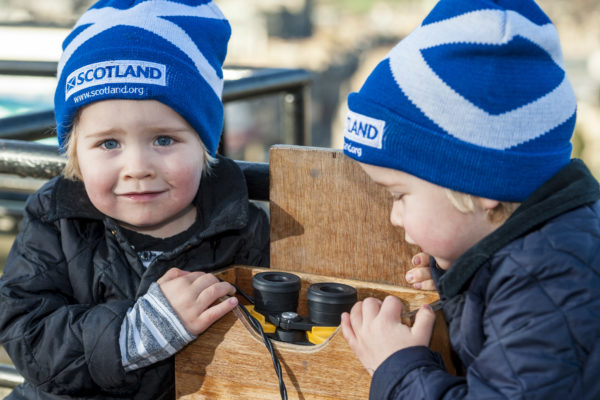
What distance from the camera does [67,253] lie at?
65.6 inches

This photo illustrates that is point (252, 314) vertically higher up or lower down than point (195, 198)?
lower down

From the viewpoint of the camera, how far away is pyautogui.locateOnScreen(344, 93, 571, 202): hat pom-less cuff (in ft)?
4.00

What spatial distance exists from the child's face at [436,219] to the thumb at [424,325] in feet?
0.38

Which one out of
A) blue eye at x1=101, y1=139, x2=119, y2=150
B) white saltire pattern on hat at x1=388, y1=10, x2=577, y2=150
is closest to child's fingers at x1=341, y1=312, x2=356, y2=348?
white saltire pattern on hat at x1=388, y1=10, x2=577, y2=150

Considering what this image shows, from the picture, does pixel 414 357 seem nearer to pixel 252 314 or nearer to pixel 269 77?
pixel 252 314

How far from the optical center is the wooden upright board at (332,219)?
4.95 feet

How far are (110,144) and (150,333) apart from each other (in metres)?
0.47

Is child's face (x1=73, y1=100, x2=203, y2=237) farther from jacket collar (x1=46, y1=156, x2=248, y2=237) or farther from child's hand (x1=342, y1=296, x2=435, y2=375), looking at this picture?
child's hand (x1=342, y1=296, x2=435, y2=375)

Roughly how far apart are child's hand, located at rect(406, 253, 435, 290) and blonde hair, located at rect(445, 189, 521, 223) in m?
0.24

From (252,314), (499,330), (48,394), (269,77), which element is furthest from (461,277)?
(269,77)

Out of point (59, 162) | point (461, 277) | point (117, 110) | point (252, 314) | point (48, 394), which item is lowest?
point (48, 394)

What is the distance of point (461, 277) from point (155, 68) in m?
0.81

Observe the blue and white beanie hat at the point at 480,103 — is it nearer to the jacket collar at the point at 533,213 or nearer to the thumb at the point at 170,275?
the jacket collar at the point at 533,213

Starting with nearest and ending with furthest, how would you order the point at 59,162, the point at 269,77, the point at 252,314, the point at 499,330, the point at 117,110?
the point at 499,330
the point at 252,314
the point at 117,110
the point at 59,162
the point at 269,77
